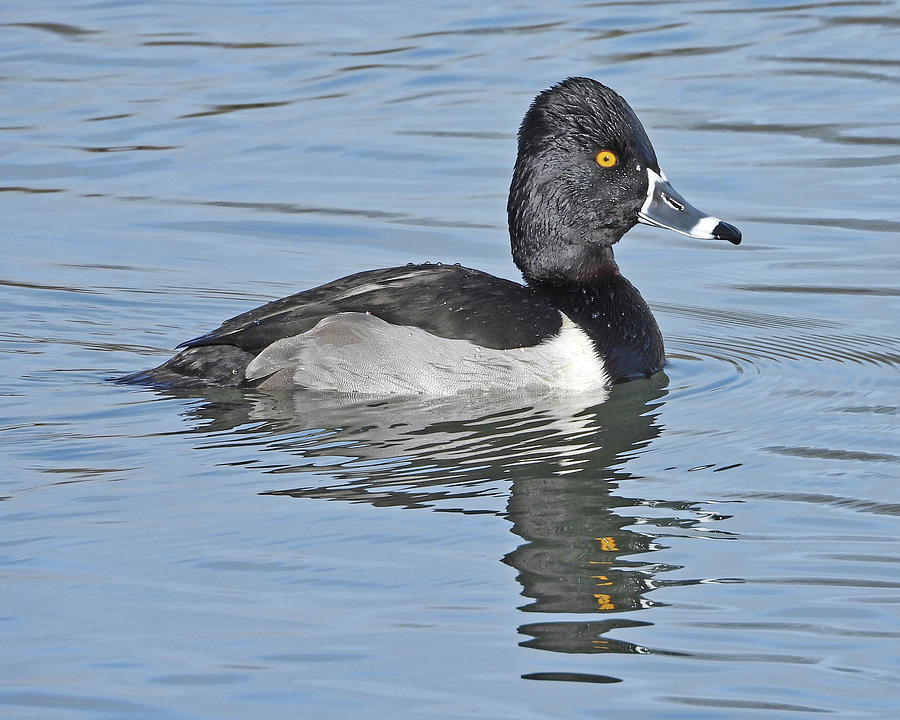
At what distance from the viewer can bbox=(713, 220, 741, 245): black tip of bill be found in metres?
8.22

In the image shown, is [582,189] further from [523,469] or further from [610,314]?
[523,469]

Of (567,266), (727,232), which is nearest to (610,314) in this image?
(567,266)

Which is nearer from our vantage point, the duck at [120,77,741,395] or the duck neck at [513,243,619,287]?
the duck at [120,77,741,395]

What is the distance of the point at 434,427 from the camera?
24.1ft

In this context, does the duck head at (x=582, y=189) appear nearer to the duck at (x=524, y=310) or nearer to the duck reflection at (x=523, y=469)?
the duck at (x=524, y=310)

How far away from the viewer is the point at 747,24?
→ 15.4 metres

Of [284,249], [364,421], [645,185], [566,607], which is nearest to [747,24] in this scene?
[284,249]

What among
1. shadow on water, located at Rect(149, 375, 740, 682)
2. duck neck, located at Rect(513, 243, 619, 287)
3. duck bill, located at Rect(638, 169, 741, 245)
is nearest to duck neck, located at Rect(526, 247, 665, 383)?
duck neck, located at Rect(513, 243, 619, 287)

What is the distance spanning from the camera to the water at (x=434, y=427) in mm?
4977

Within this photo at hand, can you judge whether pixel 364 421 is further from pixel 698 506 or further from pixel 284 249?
pixel 284 249

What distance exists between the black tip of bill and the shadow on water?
2.35 feet

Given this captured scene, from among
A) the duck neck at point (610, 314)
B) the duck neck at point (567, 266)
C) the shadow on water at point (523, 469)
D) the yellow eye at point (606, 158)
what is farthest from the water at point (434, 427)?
the yellow eye at point (606, 158)

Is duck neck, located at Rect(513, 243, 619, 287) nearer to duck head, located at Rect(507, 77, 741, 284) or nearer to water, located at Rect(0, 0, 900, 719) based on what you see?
duck head, located at Rect(507, 77, 741, 284)

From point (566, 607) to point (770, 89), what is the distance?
8841 millimetres
